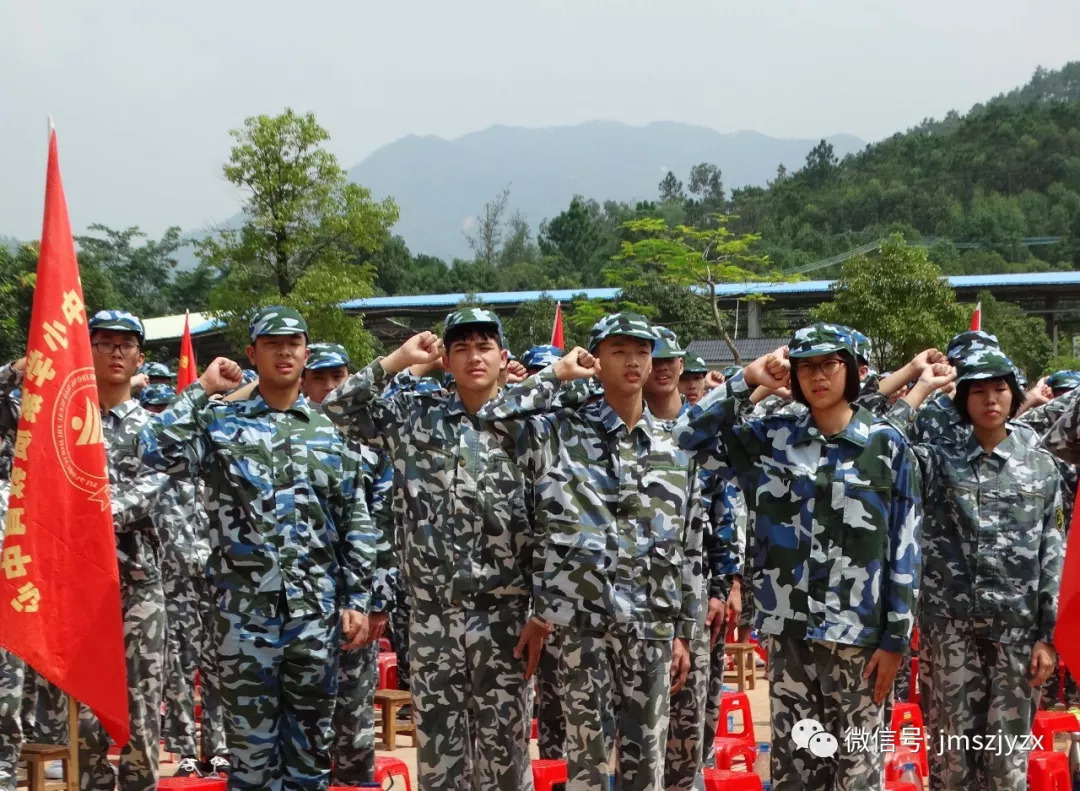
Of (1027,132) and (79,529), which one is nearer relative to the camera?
(79,529)

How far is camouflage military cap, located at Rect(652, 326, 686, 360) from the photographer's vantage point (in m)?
5.26

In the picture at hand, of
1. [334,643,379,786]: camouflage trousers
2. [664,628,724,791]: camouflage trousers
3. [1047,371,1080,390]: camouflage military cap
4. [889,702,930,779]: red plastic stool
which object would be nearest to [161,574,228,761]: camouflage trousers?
[334,643,379,786]: camouflage trousers

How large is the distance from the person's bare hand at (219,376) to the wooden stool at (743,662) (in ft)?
18.0

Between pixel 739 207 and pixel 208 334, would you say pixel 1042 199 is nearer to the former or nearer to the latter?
pixel 739 207

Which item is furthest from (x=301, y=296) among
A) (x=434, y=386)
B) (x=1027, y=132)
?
(x=1027, y=132)

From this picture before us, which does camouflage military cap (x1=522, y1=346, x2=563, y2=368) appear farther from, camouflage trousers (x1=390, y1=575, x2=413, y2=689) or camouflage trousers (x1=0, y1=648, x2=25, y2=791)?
camouflage trousers (x1=0, y1=648, x2=25, y2=791)

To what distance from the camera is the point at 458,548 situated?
522 cm

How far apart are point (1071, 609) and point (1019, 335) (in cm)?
2916

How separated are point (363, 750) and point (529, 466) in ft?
6.62

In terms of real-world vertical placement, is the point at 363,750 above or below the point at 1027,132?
below

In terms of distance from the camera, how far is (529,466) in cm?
505

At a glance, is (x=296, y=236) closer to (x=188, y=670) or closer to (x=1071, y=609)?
(x=188, y=670)

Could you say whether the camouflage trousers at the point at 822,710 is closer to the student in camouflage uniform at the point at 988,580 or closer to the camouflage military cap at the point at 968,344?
the student in camouflage uniform at the point at 988,580

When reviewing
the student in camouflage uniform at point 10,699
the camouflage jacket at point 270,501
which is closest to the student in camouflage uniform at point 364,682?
the camouflage jacket at point 270,501
